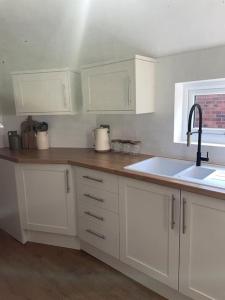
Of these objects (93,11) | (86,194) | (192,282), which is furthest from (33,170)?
(192,282)

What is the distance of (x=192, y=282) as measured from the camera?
154 centimetres

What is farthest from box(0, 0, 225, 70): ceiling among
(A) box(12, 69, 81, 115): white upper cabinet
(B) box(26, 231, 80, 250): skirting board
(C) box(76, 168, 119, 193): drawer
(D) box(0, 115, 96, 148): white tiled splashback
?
(B) box(26, 231, 80, 250): skirting board

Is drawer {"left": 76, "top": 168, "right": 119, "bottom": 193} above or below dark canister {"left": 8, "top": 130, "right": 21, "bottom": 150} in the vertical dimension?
below

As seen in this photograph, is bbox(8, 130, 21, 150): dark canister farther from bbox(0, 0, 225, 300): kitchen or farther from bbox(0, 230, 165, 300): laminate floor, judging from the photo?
bbox(0, 230, 165, 300): laminate floor

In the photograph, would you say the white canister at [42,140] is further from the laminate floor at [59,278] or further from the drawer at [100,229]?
the laminate floor at [59,278]

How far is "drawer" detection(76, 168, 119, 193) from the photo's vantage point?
6.07ft

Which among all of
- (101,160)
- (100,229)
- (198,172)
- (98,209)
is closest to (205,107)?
(198,172)

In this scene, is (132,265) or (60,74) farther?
(60,74)

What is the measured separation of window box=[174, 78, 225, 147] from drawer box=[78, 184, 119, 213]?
2.48 ft

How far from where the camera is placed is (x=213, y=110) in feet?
6.61

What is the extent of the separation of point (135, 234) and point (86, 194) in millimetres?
533

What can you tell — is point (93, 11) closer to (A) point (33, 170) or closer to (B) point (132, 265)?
(A) point (33, 170)

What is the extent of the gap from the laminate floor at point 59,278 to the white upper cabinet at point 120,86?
1341mm

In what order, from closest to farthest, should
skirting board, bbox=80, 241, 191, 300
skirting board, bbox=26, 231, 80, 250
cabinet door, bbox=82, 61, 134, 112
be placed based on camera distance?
skirting board, bbox=80, 241, 191, 300
cabinet door, bbox=82, 61, 134, 112
skirting board, bbox=26, 231, 80, 250
